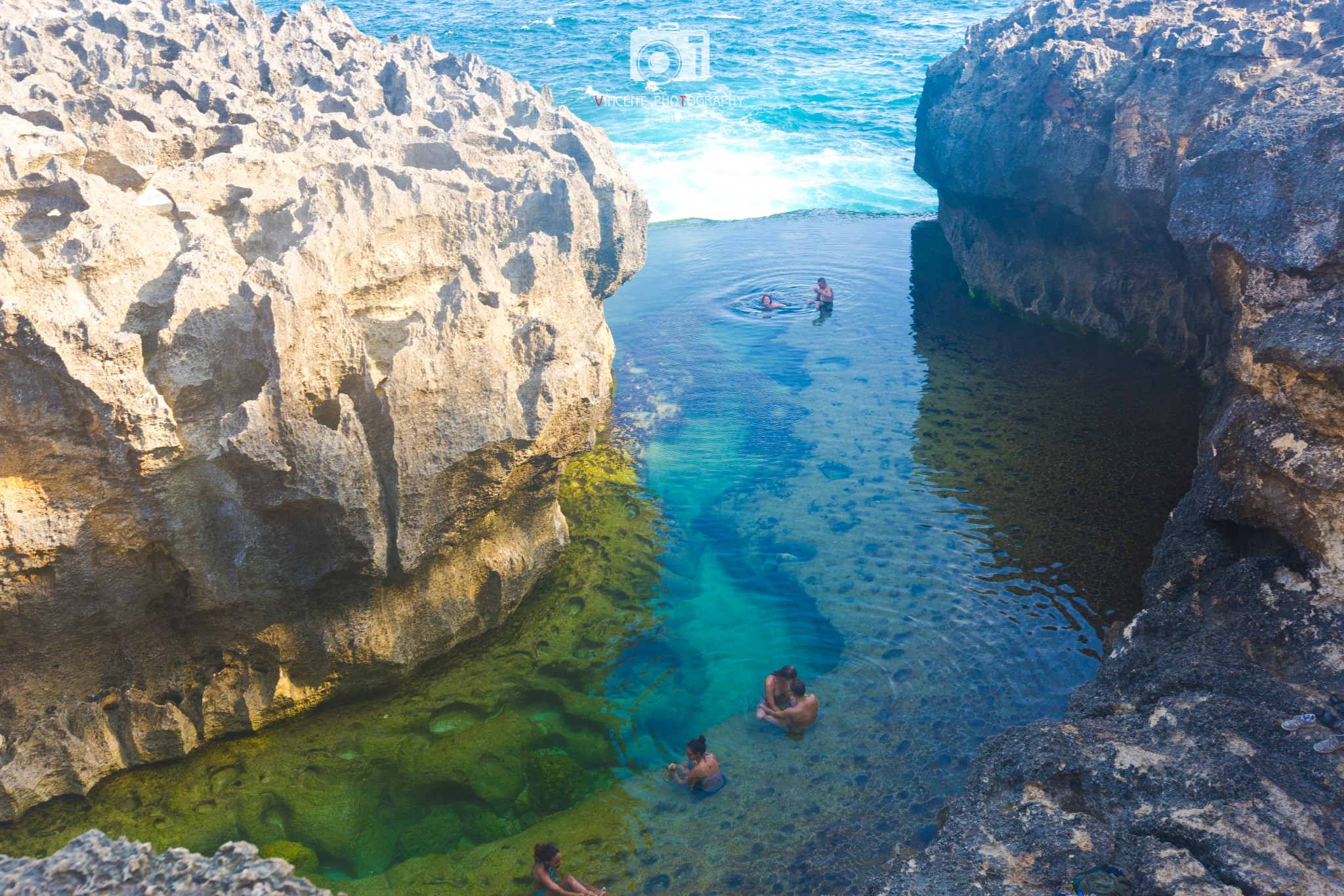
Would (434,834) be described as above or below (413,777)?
below

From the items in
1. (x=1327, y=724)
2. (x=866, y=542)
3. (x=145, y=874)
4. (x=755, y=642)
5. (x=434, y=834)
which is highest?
(x=1327, y=724)

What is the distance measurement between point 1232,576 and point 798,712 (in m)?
3.33

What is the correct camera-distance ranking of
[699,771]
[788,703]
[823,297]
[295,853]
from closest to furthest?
[295,853] < [699,771] < [788,703] < [823,297]

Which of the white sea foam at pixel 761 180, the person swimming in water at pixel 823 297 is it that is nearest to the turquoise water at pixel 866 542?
the person swimming in water at pixel 823 297

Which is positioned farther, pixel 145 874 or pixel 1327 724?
pixel 1327 724

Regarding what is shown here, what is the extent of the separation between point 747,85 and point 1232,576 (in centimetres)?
3071

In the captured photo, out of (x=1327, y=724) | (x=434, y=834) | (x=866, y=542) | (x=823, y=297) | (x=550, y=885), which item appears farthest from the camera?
(x=823, y=297)

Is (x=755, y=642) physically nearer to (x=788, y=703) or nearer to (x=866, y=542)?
(x=788, y=703)

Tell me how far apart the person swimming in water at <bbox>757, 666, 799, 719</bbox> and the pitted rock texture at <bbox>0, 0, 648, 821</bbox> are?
2.58m

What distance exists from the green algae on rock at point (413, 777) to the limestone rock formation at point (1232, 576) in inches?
128

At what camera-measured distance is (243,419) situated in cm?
586

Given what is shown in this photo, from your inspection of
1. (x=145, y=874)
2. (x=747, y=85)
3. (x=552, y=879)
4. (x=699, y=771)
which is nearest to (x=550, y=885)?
(x=552, y=879)

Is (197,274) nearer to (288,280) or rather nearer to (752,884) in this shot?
(288,280)

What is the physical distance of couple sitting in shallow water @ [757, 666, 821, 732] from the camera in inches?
278
